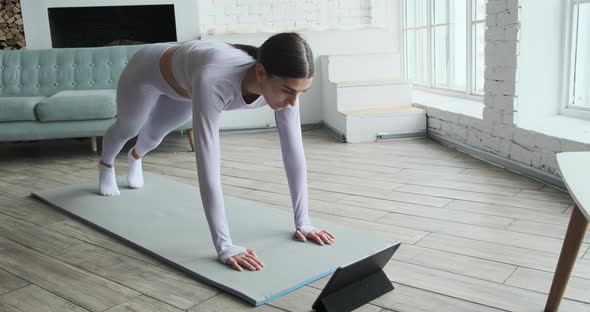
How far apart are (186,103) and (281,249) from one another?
37.4 inches

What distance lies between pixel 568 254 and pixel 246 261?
37.6 inches

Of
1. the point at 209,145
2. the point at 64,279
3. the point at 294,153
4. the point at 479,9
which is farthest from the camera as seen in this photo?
the point at 479,9

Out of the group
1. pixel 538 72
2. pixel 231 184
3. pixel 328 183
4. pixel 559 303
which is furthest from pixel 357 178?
pixel 559 303

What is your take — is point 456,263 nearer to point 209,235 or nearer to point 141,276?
point 209,235

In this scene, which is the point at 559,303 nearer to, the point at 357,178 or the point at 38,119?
the point at 357,178

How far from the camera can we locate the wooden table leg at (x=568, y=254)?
137cm

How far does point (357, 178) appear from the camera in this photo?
3105 mm

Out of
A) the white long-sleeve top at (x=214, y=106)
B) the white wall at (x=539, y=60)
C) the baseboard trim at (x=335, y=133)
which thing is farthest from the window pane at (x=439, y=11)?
the white long-sleeve top at (x=214, y=106)

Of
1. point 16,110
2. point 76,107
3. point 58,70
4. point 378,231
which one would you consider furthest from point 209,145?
point 58,70

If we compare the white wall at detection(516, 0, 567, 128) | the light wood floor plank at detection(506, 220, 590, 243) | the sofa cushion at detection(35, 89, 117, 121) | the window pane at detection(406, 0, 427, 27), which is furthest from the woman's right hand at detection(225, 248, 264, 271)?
the window pane at detection(406, 0, 427, 27)

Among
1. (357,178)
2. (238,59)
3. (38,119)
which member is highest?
(238,59)

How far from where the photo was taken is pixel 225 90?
178 centimetres

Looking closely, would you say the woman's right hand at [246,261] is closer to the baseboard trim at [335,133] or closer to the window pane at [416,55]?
the baseboard trim at [335,133]

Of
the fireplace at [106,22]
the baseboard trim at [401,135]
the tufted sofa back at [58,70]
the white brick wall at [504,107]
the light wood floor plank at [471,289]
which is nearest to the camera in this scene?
the light wood floor plank at [471,289]
